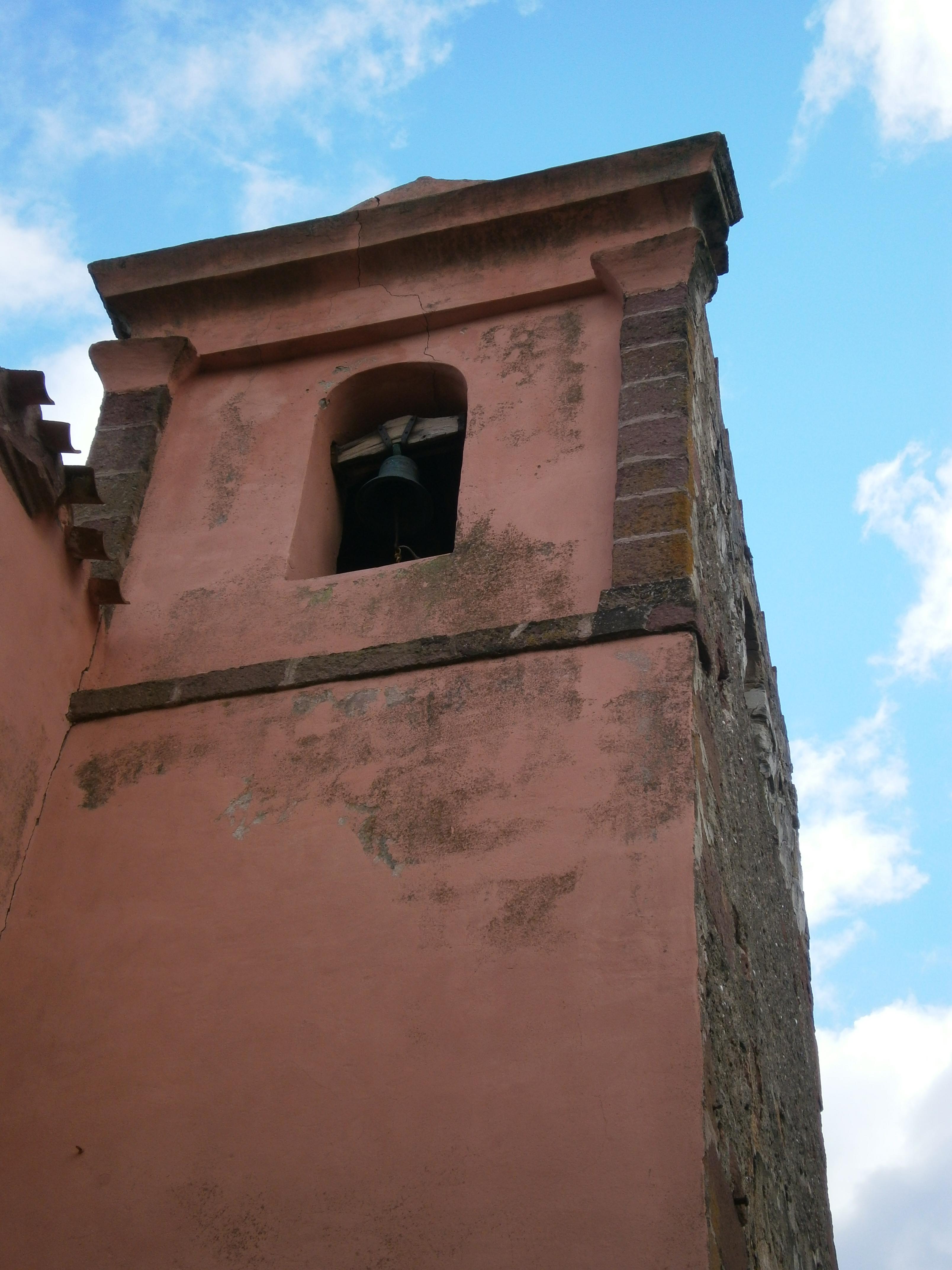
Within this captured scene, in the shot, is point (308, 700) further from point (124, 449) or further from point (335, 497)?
point (124, 449)

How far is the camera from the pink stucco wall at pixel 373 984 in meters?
3.32

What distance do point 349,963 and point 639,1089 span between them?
89 cm

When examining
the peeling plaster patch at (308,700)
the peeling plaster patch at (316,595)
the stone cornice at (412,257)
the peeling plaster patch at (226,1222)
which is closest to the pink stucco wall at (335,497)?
the peeling plaster patch at (316,595)

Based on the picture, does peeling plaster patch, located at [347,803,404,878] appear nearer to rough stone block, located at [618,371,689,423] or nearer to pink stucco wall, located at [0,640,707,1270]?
pink stucco wall, located at [0,640,707,1270]

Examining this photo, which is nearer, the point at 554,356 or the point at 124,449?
the point at 554,356

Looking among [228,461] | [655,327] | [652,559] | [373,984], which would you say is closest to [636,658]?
[652,559]

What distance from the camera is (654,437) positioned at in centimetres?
501

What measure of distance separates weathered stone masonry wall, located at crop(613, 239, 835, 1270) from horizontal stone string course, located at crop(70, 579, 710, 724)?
3.6 inches

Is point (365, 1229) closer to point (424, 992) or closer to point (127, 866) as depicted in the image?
point (424, 992)

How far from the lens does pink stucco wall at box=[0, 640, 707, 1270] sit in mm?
3324

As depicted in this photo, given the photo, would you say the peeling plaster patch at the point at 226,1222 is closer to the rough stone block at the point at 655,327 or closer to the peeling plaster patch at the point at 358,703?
the peeling plaster patch at the point at 358,703

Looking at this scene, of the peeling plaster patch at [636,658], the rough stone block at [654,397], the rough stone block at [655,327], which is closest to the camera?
the peeling plaster patch at [636,658]

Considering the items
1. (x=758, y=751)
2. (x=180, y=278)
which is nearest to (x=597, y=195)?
(x=180, y=278)

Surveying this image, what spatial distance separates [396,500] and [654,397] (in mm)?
1135
